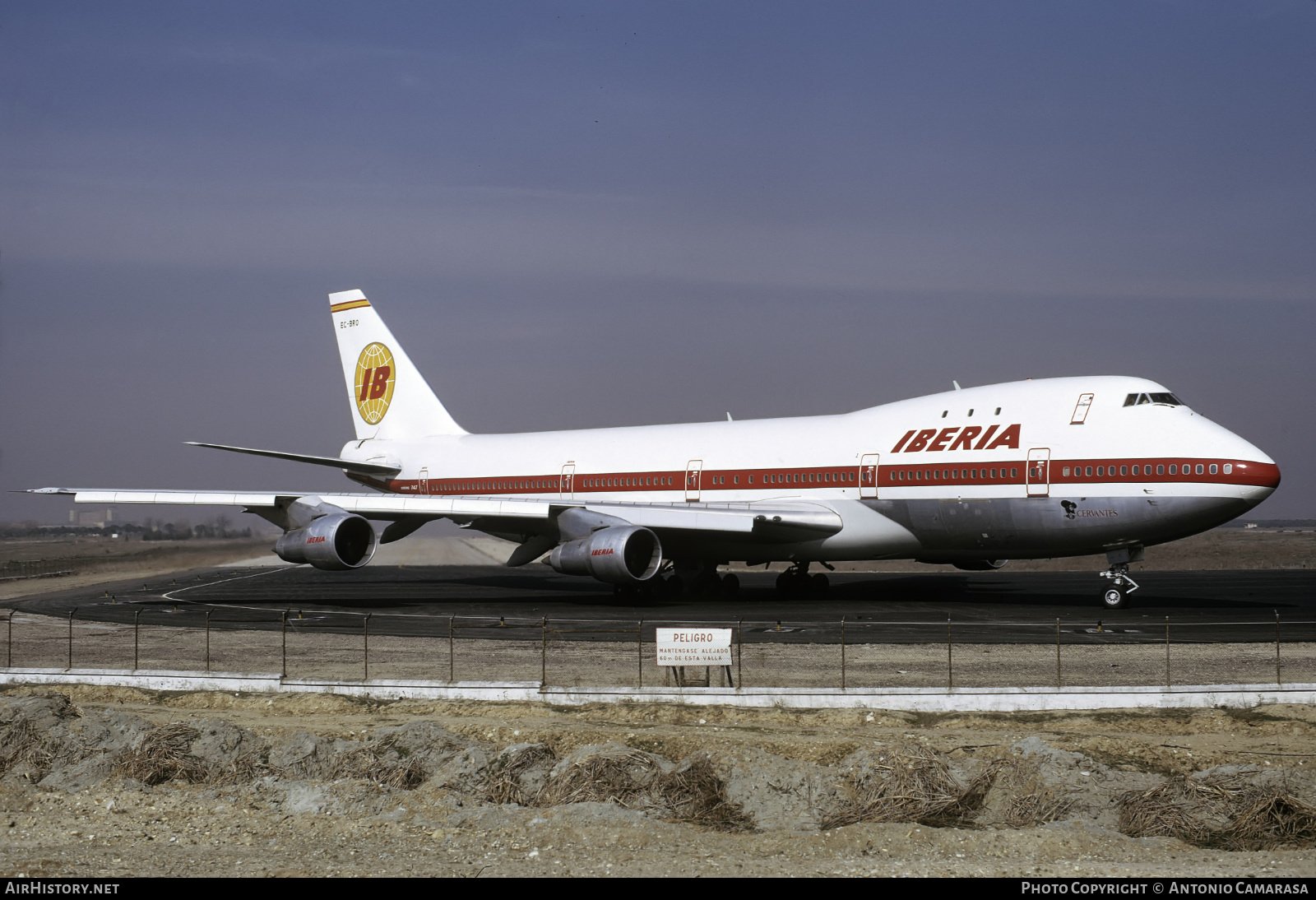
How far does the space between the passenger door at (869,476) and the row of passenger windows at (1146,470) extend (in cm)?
498

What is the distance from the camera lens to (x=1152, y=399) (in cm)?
2859

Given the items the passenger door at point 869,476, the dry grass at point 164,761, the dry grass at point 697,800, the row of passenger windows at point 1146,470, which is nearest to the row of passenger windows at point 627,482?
the passenger door at point 869,476

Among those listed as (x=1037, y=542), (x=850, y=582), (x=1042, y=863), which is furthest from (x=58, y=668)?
(x=850, y=582)

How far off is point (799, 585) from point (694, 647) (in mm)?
18372

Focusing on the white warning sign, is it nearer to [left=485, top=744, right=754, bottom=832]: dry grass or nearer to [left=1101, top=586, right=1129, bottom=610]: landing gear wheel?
[left=485, top=744, right=754, bottom=832]: dry grass

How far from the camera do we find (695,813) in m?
13.6

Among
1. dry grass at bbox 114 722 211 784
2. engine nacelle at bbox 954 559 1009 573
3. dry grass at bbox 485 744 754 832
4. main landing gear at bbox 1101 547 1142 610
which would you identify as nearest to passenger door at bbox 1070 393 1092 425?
main landing gear at bbox 1101 547 1142 610

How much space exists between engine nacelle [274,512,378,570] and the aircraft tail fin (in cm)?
1138

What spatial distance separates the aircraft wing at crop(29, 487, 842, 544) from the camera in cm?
3198

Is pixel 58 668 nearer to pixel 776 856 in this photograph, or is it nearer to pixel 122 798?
pixel 122 798

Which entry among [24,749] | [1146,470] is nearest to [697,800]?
[24,749]

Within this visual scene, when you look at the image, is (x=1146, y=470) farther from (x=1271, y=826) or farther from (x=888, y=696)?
(x=1271, y=826)

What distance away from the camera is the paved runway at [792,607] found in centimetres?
2578
